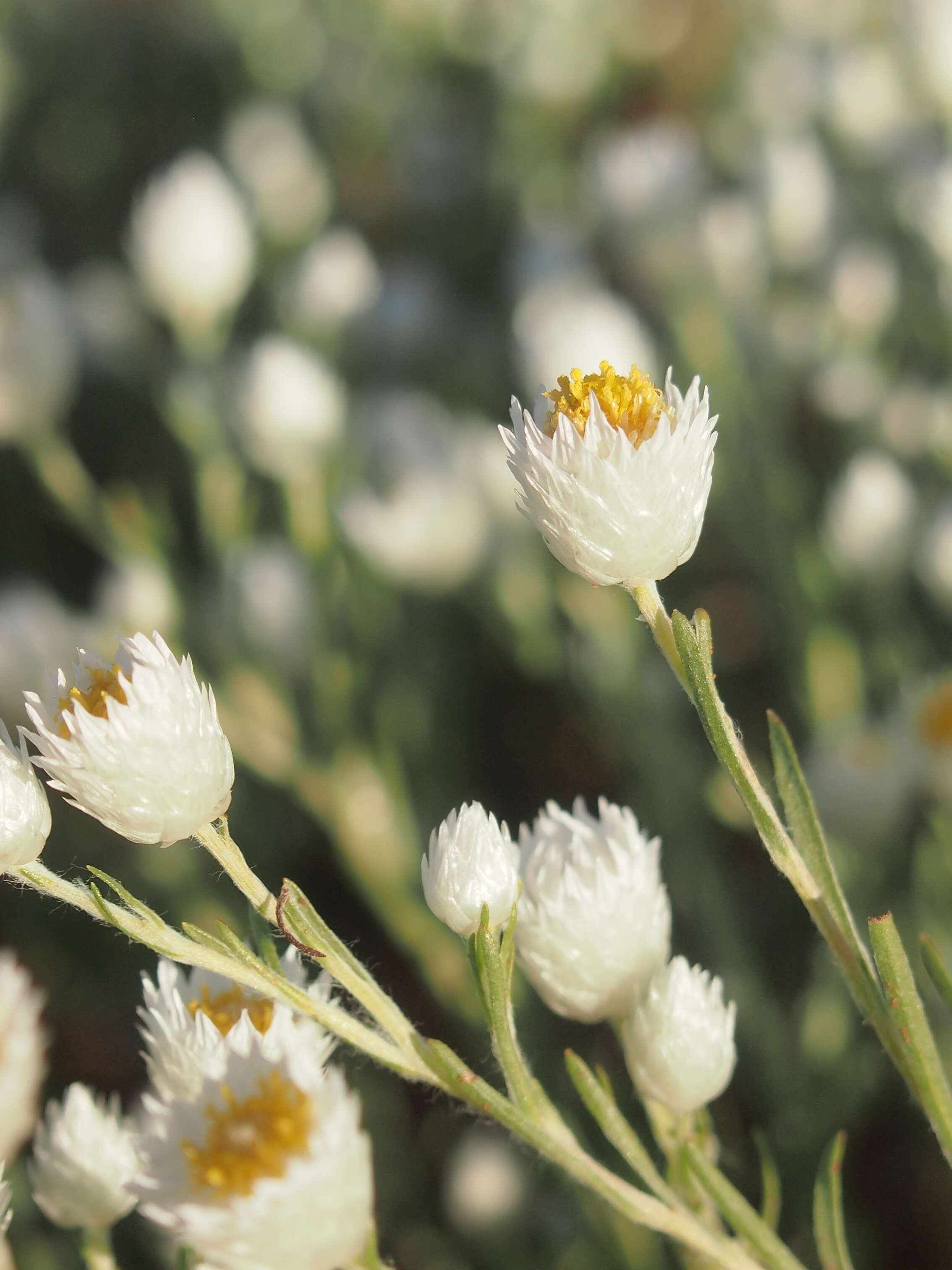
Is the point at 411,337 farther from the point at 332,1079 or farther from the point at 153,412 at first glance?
the point at 332,1079

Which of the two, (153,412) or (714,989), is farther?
(153,412)

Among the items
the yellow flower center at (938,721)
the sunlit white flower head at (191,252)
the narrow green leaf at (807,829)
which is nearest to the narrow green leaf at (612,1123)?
the narrow green leaf at (807,829)

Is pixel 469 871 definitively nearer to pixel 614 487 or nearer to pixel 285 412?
pixel 614 487

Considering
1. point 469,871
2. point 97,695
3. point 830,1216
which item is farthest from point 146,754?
point 830,1216

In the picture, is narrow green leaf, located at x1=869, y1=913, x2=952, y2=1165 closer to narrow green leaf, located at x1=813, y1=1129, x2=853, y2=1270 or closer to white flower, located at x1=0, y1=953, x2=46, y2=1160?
narrow green leaf, located at x1=813, y1=1129, x2=853, y2=1270

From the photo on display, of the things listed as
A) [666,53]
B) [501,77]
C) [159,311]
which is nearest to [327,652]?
[159,311]
